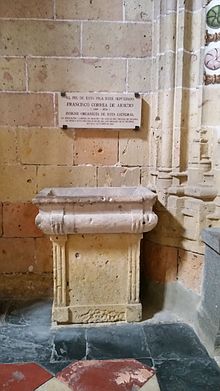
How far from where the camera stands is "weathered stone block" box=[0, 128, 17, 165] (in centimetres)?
241

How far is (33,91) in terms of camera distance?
238 centimetres

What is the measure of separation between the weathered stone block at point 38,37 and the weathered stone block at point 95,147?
2.00ft

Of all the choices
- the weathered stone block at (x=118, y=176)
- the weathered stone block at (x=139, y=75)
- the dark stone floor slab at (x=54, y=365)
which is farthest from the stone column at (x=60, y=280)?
the weathered stone block at (x=139, y=75)

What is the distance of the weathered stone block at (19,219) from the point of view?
248 centimetres

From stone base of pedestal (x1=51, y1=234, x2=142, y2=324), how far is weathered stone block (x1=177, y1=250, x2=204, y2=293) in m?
0.36

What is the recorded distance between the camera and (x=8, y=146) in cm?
242

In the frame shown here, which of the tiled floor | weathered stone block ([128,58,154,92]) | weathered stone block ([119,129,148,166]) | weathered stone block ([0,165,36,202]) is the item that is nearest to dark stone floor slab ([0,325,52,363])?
the tiled floor

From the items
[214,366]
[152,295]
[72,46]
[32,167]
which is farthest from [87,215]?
[72,46]

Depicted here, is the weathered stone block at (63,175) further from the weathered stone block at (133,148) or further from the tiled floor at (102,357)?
the tiled floor at (102,357)

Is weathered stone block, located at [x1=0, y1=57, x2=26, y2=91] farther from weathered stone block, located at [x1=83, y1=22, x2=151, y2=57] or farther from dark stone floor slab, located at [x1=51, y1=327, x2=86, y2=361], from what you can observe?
dark stone floor slab, located at [x1=51, y1=327, x2=86, y2=361]

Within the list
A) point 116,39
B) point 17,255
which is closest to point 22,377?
point 17,255

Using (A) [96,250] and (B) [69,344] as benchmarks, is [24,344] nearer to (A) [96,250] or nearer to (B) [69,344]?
(B) [69,344]

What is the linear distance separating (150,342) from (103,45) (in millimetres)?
2011

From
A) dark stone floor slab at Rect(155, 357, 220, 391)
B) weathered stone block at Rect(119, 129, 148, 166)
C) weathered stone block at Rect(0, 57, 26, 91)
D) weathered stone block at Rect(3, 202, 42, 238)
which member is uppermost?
weathered stone block at Rect(0, 57, 26, 91)
